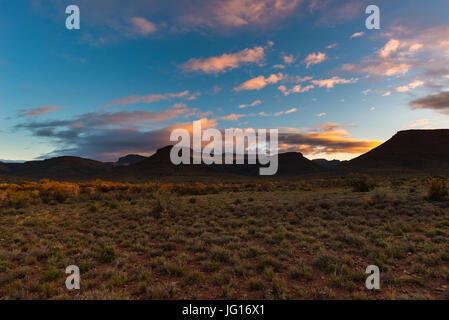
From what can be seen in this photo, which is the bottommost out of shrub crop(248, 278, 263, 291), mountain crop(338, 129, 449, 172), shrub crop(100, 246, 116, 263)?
shrub crop(100, 246, 116, 263)

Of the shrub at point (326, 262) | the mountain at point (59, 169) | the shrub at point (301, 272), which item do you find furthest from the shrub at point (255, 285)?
the mountain at point (59, 169)

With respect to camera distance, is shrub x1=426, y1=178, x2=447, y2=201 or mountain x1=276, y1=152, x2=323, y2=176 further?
mountain x1=276, y1=152, x2=323, y2=176

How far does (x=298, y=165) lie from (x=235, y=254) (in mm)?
143911

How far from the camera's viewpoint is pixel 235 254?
702 centimetres

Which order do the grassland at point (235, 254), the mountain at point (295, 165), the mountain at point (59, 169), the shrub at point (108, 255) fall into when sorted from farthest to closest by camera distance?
the mountain at point (295, 165)
the mountain at point (59, 169)
the shrub at point (108, 255)
the grassland at point (235, 254)

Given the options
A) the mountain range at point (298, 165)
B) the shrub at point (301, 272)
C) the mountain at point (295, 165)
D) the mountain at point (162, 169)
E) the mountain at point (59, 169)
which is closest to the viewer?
the shrub at point (301, 272)

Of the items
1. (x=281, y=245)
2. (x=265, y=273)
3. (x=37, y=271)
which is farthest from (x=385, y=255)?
(x=37, y=271)

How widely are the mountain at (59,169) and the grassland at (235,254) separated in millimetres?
123588

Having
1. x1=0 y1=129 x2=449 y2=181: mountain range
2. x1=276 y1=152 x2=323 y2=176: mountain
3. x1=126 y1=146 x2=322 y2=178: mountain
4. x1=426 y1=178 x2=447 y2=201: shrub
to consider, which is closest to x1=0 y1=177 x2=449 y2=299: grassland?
x1=426 y1=178 x2=447 y2=201: shrub

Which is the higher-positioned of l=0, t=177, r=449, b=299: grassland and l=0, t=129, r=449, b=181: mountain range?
l=0, t=129, r=449, b=181: mountain range

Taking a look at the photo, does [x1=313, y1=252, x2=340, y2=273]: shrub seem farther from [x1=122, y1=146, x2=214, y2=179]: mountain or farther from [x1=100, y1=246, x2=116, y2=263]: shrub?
[x1=122, y1=146, x2=214, y2=179]: mountain

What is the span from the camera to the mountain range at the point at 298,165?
91938mm

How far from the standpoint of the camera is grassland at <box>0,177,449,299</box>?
4984 mm

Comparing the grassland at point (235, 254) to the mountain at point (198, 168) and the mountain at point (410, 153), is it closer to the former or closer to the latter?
the mountain at point (410, 153)
